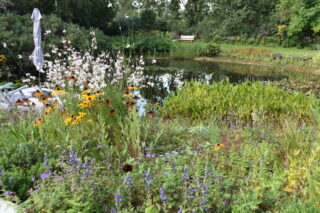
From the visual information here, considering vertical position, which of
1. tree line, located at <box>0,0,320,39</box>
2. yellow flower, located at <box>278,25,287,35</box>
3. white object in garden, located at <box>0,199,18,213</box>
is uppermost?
tree line, located at <box>0,0,320,39</box>

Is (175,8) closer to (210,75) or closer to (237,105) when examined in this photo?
(210,75)

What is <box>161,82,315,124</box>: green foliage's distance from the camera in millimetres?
5673

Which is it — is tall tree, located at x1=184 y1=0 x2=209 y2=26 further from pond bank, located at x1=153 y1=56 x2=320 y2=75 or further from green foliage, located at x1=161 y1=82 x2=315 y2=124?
green foliage, located at x1=161 y1=82 x2=315 y2=124

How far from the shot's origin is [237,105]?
5.87 metres

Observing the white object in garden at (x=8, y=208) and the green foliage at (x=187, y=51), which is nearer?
the white object in garden at (x=8, y=208)

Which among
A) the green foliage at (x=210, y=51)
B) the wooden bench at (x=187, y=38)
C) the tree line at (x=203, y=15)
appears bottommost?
the green foliage at (x=210, y=51)

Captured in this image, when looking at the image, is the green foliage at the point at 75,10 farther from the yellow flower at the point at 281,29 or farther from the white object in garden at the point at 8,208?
the white object in garden at the point at 8,208

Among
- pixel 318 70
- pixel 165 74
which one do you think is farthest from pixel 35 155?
pixel 318 70

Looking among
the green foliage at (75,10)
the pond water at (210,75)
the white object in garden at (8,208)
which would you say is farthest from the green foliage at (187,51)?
the white object in garden at (8,208)

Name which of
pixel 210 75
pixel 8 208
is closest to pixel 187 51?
pixel 210 75

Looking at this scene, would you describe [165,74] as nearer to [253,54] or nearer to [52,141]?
[253,54]

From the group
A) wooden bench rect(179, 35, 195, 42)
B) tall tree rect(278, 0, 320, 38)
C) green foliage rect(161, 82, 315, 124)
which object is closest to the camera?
green foliage rect(161, 82, 315, 124)

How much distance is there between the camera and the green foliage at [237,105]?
18.6 feet

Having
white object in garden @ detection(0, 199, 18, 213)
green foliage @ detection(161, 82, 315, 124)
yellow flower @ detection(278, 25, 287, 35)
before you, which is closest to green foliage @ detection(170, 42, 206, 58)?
yellow flower @ detection(278, 25, 287, 35)
